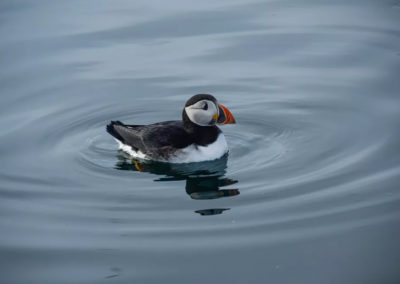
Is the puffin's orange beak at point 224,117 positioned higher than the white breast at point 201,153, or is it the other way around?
the puffin's orange beak at point 224,117

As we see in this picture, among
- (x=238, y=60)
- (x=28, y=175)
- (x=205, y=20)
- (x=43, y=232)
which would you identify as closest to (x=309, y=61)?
(x=238, y=60)

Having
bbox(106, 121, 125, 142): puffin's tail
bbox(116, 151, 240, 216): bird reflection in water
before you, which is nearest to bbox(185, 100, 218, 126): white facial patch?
bbox(116, 151, 240, 216): bird reflection in water

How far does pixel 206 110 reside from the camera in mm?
7906

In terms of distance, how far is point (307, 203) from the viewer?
6586 mm

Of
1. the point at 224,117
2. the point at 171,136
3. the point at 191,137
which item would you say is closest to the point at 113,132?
the point at 171,136

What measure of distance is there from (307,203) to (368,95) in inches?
140

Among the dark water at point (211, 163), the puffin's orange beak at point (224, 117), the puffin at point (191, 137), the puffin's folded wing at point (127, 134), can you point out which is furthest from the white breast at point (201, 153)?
the puffin's folded wing at point (127, 134)

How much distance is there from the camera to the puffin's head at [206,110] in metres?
7.86

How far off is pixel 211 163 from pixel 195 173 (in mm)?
258

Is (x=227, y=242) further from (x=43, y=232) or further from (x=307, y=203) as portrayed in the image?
(x=43, y=232)

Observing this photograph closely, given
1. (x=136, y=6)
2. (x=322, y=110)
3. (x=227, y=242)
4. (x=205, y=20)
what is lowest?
(x=227, y=242)

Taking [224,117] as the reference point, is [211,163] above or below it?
below

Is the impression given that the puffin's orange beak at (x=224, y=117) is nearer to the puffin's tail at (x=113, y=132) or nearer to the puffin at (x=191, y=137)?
the puffin at (x=191, y=137)

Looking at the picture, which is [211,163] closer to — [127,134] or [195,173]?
[195,173]
